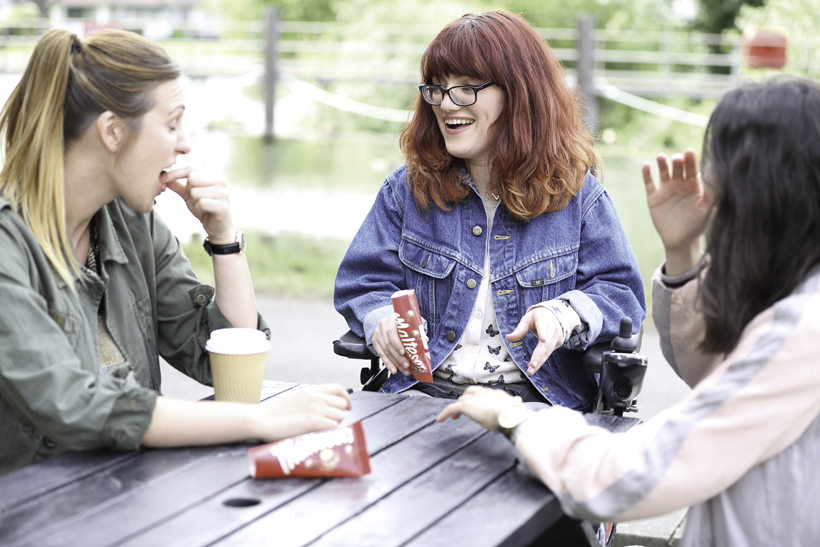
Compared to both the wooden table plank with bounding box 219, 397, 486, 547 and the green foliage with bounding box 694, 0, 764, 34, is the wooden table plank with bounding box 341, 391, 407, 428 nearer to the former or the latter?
the wooden table plank with bounding box 219, 397, 486, 547

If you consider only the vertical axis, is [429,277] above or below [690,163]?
below

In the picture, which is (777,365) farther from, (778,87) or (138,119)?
(138,119)

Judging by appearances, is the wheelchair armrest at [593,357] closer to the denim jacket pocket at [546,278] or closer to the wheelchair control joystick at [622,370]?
the wheelchair control joystick at [622,370]

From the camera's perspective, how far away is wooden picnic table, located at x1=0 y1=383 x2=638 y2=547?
1312 millimetres

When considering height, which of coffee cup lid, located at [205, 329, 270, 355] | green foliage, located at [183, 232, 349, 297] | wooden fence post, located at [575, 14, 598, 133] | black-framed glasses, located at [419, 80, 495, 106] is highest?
wooden fence post, located at [575, 14, 598, 133]

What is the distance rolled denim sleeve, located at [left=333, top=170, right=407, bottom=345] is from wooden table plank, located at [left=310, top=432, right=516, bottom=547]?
801mm

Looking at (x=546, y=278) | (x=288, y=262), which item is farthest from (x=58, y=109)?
(x=288, y=262)

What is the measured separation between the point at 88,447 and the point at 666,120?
17126mm

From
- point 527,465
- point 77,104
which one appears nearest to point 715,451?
point 527,465

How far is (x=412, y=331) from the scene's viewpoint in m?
2.02

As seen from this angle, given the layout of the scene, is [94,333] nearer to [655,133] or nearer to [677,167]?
[677,167]

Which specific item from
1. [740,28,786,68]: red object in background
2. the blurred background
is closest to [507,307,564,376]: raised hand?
the blurred background

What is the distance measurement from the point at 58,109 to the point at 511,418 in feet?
3.48

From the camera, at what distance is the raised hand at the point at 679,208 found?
1.75 m
